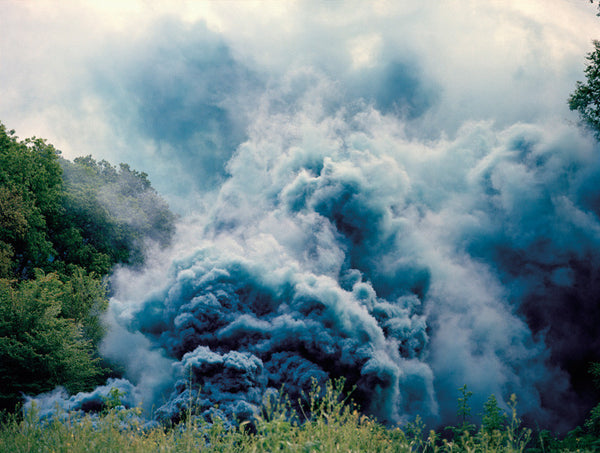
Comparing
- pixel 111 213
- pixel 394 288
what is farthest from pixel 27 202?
pixel 394 288

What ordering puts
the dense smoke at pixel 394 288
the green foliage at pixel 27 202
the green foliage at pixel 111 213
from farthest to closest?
1. the green foliage at pixel 111 213
2. the green foliage at pixel 27 202
3. the dense smoke at pixel 394 288

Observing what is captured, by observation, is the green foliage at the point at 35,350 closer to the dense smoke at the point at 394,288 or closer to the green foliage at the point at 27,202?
the dense smoke at the point at 394,288

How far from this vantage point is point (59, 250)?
827 inches

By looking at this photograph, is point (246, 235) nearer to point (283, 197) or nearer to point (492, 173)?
point (283, 197)

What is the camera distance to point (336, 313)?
384 inches

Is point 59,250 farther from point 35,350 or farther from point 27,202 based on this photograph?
point 35,350

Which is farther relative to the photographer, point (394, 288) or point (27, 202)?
point (27, 202)

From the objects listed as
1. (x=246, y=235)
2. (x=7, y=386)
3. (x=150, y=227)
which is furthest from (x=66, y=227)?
(x=246, y=235)

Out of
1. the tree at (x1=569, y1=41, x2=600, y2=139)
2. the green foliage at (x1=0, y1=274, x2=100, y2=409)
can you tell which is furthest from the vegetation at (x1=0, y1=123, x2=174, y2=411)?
the tree at (x1=569, y1=41, x2=600, y2=139)

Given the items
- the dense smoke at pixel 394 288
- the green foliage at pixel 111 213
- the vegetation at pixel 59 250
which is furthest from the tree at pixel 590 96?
the green foliage at pixel 111 213

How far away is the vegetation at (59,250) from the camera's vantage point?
38.4ft

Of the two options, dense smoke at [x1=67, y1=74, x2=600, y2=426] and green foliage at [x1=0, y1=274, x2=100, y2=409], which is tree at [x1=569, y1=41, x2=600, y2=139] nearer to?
dense smoke at [x1=67, y1=74, x2=600, y2=426]

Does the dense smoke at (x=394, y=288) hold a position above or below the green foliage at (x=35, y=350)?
above

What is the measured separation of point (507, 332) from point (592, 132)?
19.2 ft
